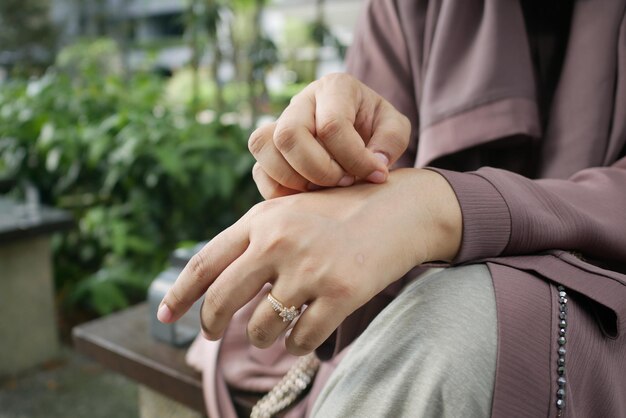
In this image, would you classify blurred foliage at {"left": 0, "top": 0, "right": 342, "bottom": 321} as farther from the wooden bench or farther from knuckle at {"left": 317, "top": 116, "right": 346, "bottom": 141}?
knuckle at {"left": 317, "top": 116, "right": 346, "bottom": 141}

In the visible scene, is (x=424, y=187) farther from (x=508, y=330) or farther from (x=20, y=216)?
(x=20, y=216)

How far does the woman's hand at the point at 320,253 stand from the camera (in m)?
0.64

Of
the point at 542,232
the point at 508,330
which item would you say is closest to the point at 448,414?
the point at 508,330

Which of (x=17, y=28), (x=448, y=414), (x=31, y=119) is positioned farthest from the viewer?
(x=17, y=28)

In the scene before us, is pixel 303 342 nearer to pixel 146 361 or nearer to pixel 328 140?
pixel 328 140

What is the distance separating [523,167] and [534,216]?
0.39 meters

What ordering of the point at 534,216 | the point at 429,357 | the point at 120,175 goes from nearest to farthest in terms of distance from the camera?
the point at 429,357, the point at 534,216, the point at 120,175

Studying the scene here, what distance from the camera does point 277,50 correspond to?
177 inches

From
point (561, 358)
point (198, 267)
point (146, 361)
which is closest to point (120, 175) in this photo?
point (146, 361)

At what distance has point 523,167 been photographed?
42.6 inches

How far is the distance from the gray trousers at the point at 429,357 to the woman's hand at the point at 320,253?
0.04m

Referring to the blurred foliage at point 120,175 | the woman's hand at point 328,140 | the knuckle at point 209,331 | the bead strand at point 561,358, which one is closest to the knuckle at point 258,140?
the woman's hand at point 328,140

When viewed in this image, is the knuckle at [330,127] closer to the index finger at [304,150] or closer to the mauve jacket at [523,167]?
the index finger at [304,150]

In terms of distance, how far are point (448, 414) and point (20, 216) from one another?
95.2 inches
